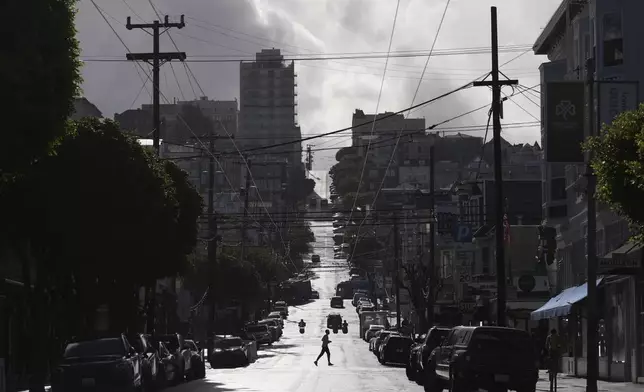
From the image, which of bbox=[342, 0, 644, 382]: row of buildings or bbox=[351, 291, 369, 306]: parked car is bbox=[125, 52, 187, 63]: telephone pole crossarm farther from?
bbox=[351, 291, 369, 306]: parked car

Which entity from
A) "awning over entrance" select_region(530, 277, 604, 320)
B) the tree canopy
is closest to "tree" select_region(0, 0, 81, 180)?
the tree canopy

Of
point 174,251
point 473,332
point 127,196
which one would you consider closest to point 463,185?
point 174,251

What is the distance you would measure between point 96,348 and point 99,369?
1508mm

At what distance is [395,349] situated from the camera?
59906mm

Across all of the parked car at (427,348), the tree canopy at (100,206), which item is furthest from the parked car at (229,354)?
the parked car at (427,348)

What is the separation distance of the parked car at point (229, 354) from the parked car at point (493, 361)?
2986cm

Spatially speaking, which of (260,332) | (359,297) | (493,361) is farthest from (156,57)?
(359,297)

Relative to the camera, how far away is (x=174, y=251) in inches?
1752

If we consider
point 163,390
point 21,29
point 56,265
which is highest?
point 21,29

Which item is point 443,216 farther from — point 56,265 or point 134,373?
point 134,373

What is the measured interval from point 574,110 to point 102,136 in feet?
44.7

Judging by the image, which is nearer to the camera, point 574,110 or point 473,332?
point 473,332

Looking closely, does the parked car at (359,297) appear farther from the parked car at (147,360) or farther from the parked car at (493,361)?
the parked car at (493,361)

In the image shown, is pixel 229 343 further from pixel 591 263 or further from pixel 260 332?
pixel 260 332
